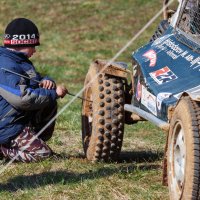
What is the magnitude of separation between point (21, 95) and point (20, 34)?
0.61 meters

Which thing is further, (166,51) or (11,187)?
(166,51)

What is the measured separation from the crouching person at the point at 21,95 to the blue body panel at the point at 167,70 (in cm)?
82

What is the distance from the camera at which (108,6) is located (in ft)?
78.0

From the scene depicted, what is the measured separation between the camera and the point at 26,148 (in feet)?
22.8

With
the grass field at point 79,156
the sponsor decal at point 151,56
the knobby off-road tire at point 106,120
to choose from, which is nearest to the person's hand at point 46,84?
the knobby off-road tire at point 106,120

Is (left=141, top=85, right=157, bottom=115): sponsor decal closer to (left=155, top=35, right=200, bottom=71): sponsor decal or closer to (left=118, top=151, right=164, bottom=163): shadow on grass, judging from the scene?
(left=155, top=35, right=200, bottom=71): sponsor decal

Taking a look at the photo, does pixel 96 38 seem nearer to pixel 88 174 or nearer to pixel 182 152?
pixel 88 174

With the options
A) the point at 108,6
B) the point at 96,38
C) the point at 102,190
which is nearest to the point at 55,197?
the point at 102,190

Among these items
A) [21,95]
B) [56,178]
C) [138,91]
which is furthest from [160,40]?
[56,178]

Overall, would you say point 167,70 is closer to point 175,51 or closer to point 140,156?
point 175,51

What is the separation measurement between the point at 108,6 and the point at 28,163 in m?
Result: 17.1

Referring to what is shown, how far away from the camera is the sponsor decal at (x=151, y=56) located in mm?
7012

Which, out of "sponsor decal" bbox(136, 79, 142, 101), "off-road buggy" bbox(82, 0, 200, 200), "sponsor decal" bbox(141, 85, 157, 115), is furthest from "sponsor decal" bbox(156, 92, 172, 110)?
"sponsor decal" bbox(136, 79, 142, 101)

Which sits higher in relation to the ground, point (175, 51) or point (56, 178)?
point (175, 51)
